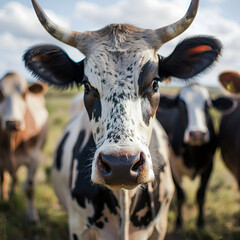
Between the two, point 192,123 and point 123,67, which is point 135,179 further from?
point 192,123

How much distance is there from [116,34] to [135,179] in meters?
1.16

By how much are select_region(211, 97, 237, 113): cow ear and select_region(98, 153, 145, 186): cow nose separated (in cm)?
314

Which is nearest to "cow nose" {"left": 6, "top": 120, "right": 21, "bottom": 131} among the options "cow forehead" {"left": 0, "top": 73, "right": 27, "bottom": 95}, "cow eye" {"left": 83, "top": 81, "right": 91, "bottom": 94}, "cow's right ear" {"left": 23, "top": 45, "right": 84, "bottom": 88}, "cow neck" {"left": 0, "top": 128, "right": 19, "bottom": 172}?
"cow neck" {"left": 0, "top": 128, "right": 19, "bottom": 172}

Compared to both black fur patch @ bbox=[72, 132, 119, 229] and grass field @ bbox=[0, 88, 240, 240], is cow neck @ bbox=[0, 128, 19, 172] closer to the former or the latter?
grass field @ bbox=[0, 88, 240, 240]

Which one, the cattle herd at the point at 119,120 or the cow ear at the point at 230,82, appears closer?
the cattle herd at the point at 119,120

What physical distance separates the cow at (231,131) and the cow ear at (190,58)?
1.70m

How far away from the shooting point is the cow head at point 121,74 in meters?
1.75

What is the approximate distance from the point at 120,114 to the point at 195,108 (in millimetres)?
2948

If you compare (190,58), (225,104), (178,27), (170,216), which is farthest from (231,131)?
(178,27)

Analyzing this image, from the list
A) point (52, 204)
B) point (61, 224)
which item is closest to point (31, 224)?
point (61, 224)

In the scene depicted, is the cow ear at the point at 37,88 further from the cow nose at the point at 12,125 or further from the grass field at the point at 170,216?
the cow nose at the point at 12,125

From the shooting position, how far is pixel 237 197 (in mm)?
5727

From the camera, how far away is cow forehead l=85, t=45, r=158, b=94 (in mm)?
2031

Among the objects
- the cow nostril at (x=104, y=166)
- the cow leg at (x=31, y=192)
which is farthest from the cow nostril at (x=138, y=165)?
the cow leg at (x=31, y=192)
